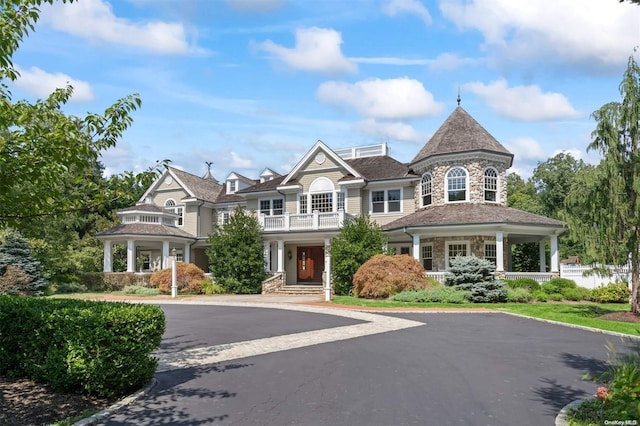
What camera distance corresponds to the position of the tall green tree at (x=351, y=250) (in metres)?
25.4

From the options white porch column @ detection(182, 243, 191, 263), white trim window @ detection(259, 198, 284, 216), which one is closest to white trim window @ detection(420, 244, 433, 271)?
white trim window @ detection(259, 198, 284, 216)

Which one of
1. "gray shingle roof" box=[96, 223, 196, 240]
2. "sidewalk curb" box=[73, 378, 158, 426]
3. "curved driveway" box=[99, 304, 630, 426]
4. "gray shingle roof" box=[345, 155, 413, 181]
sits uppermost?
"gray shingle roof" box=[345, 155, 413, 181]

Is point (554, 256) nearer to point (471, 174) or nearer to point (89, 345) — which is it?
point (471, 174)

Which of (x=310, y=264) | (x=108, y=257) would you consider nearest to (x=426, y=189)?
(x=310, y=264)

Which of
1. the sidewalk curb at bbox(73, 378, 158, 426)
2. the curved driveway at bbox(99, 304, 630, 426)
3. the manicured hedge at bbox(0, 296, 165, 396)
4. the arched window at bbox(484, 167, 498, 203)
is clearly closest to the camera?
the sidewalk curb at bbox(73, 378, 158, 426)

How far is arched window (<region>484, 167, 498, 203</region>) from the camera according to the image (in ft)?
89.9

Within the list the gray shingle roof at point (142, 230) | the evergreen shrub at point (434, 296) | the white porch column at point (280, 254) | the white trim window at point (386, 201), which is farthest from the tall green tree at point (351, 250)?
the gray shingle roof at point (142, 230)

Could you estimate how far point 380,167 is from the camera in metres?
32.7

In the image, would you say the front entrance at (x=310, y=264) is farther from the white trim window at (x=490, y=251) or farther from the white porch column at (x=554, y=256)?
the white porch column at (x=554, y=256)

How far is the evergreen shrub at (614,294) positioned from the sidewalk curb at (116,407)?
71.4 feet

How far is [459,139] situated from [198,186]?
22055 millimetres

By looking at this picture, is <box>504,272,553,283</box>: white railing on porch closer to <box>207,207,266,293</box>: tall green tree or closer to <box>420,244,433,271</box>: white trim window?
<box>420,244,433,271</box>: white trim window

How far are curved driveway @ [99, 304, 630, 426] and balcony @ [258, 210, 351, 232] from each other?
1516 centimetres

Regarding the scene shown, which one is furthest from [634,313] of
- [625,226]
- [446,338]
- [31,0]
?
[31,0]
